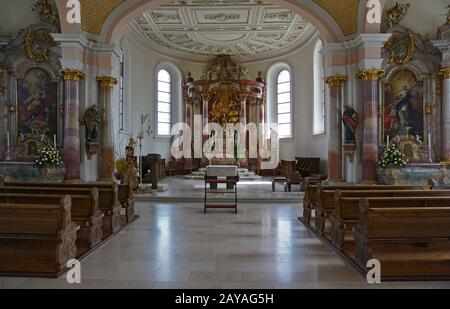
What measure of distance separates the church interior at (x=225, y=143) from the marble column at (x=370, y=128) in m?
0.05

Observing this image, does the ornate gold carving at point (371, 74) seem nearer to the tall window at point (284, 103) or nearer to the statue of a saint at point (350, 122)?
the statue of a saint at point (350, 122)

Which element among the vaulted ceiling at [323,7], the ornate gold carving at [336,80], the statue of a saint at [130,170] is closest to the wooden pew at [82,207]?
the statue of a saint at [130,170]

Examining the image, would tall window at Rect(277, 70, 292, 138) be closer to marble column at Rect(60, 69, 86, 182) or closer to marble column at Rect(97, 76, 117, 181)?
marble column at Rect(97, 76, 117, 181)

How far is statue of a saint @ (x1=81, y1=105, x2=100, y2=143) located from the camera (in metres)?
12.0

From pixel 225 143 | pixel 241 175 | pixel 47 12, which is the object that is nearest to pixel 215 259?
pixel 47 12

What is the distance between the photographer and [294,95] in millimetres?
20891

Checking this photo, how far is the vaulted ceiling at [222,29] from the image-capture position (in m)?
15.3

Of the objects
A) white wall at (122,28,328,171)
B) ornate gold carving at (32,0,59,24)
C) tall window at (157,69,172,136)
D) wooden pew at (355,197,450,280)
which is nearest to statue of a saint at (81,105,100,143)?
ornate gold carving at (32,0,59,24)

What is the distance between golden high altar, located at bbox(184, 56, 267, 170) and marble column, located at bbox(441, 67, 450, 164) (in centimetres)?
1079

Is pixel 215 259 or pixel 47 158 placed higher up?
pixel 47 158

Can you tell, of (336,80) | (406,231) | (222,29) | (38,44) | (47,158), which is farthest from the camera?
(222,29)

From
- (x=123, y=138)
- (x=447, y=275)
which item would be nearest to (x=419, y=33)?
(x=447, y=275)

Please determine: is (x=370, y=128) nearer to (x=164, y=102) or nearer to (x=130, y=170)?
(x=130, y=170)

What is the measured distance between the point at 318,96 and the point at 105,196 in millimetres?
13994
